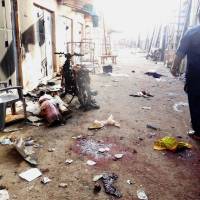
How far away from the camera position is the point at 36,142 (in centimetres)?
436

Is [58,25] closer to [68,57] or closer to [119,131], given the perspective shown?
[68,57]

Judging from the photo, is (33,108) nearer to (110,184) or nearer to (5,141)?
(5,141)

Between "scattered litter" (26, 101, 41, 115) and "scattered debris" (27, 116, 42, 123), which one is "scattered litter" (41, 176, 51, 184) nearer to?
"scattered debris" (27, 116, 42, 123)

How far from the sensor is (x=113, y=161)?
148 inches

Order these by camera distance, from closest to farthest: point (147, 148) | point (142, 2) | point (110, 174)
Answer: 1. point (110, 174)
2. point (147, 148)
3. point (142, 2)

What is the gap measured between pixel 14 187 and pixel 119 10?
1463 inches

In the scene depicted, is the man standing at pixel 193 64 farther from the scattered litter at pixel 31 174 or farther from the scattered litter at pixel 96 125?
the scattered litter at pixel 31 174

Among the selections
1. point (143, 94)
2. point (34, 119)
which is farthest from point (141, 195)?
point (143, 94)

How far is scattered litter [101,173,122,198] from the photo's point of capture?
3.00 m

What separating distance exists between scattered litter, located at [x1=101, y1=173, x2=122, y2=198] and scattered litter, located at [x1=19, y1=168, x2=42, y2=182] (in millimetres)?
818

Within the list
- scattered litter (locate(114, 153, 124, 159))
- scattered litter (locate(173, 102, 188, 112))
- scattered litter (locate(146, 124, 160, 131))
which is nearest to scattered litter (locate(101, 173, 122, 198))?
scattered litter (locate(114, 153, 124, 159))

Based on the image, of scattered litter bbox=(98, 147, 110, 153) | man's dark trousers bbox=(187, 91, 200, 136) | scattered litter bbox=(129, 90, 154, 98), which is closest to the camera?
scattered litter bbox=(98, 147, 110, 153)

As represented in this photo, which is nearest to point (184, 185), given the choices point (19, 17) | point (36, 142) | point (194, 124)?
point (194, 124)

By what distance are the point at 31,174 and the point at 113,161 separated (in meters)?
1.12
